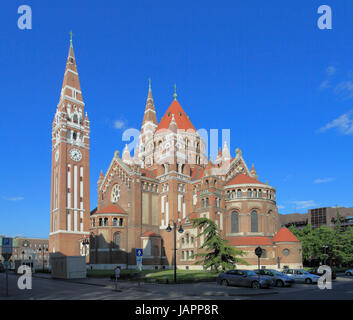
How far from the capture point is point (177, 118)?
82.9 metres

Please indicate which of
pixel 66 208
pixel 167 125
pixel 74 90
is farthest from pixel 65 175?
pixel 167 125

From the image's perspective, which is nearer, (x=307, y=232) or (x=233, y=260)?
(x=233, y=260)

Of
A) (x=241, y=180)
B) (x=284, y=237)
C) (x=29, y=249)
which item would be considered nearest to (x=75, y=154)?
(x=241, y=180)

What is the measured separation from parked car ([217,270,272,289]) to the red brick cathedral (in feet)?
81.5

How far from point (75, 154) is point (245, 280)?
53.7m

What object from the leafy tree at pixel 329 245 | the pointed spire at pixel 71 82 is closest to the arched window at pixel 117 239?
the pointed spire at pixel 71 82

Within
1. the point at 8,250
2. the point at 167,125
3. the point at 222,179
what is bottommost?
the point at 8,250

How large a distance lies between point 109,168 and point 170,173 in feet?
43.1

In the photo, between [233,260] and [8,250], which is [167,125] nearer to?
[233,260]

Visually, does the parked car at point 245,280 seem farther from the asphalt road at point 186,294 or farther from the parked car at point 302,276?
the parked car at point 302,276

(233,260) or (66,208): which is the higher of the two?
(66,208)

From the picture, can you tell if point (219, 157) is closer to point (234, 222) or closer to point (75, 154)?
point (234, 222)

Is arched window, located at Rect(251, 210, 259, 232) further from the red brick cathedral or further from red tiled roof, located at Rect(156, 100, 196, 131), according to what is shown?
red tiled roof, located at Rect(156, 100, 196, 131)

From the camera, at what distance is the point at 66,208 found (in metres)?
71.2
